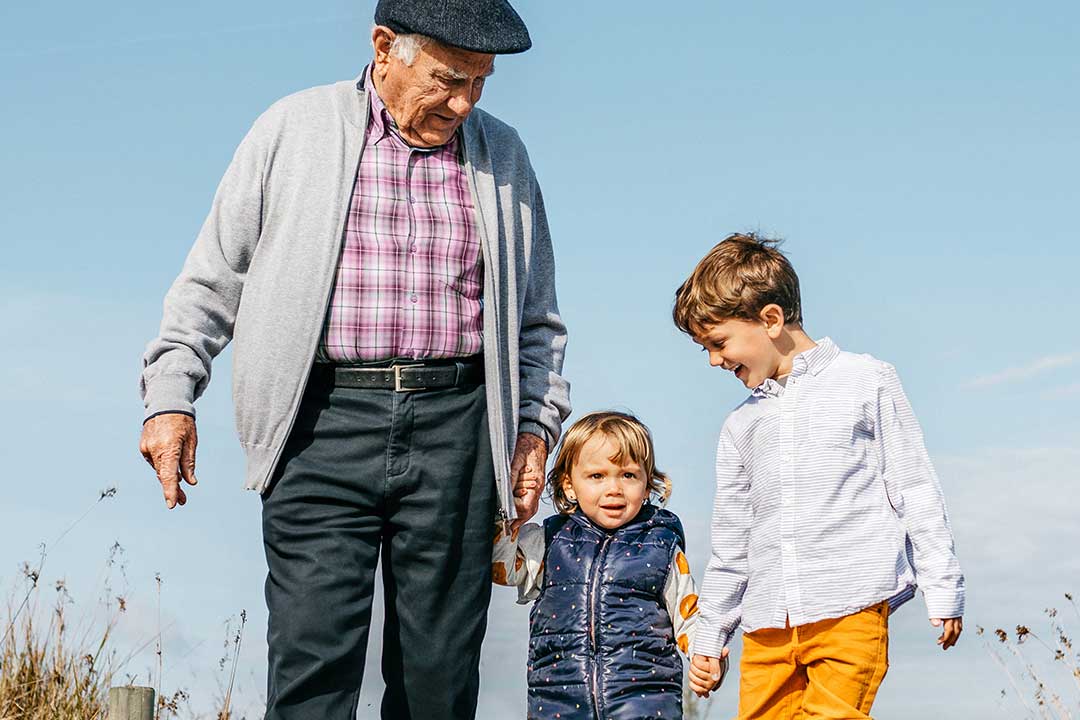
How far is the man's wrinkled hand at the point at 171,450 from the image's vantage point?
145 inches

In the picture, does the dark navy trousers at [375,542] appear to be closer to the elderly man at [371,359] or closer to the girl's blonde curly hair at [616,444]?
the elderly man at [371,359]

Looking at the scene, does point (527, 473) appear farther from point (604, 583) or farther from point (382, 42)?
point (382, 42)

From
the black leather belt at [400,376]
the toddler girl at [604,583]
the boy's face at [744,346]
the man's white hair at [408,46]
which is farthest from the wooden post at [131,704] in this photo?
the man's white hair at [408,46]

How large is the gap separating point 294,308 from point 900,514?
193 centimetres

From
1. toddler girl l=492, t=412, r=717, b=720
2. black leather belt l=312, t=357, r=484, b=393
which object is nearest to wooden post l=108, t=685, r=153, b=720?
toddler girl l=492, t=412, r=717, b=720

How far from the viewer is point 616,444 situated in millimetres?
4625

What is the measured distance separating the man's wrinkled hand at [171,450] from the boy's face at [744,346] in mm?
1595

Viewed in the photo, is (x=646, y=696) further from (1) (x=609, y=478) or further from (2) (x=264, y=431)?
(2) (x=264, y=431)

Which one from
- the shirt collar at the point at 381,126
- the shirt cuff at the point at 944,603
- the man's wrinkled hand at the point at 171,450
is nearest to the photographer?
the man's wrinkled hand at the point at 171,450

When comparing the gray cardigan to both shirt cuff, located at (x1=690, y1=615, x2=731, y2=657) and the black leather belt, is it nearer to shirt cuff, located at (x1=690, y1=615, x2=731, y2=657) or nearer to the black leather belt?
the black leather belt

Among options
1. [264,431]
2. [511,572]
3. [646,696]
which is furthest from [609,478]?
[264,431]

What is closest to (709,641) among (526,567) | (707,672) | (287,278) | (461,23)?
(707,672)

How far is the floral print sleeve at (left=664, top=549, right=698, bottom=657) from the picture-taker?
4.46 meters

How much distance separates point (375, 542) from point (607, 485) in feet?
3.53
